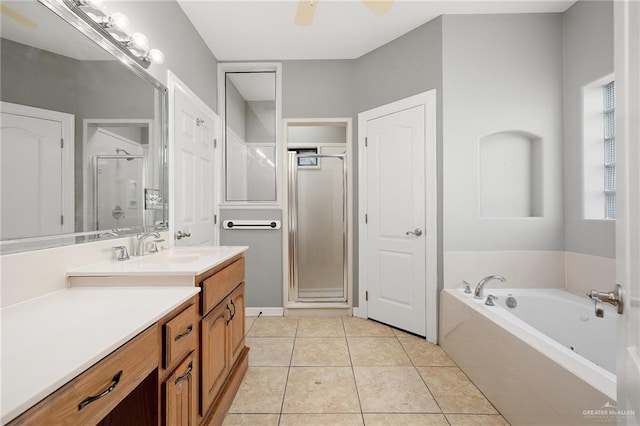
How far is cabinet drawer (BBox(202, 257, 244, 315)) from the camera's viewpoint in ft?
4.16

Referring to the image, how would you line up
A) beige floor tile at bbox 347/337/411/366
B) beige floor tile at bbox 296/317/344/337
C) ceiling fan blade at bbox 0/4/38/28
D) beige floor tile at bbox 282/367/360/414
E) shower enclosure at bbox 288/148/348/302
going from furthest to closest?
shower enclosure at bbox 288/148/348/302 → beige floor tile at bbox 296/317/344/337 → beige floor tile at bbox 347/337/411/366 → beige floor tile at bbox 282/367/360/414 → ceiling fan blade at bbox 0/4/38/28

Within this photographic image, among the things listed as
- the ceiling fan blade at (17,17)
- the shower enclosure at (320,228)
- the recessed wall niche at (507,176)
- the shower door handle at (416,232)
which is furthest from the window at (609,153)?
the ceiling fan blade at (17,17)

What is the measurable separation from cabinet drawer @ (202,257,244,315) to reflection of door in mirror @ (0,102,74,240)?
0.61 metres

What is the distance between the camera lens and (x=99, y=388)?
0.64 metres

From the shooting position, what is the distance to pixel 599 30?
199cm

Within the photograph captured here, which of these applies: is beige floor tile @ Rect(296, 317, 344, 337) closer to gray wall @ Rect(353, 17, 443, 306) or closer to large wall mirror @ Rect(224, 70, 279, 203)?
gray wall @ Rect(353, 17, 443, 306)

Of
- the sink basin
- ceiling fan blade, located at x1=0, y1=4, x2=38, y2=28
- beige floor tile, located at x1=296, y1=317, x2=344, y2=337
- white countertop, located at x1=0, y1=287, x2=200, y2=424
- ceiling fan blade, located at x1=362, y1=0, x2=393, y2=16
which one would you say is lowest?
beige floor tile, located at x1=296, y1=317, x2=344, y2=337

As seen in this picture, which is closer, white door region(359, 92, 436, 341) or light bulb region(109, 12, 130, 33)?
light bulb region(109, 12, 130, 33)

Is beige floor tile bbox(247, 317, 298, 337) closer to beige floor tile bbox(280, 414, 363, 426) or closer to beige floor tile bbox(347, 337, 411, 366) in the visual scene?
beige floor tile bbox(347, 337, 411, 366)

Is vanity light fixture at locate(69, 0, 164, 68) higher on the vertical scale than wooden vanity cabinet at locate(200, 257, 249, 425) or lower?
higher

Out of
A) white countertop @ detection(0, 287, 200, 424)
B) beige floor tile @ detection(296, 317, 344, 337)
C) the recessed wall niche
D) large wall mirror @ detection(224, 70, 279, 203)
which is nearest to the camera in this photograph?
white countertop @ detection(0, 287, 200, 424)

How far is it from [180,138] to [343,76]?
5.98 ft

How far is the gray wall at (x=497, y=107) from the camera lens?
91.0 inches

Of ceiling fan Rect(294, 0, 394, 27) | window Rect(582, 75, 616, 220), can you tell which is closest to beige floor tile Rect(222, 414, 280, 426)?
window Rect(582, 75, 616, 220)
